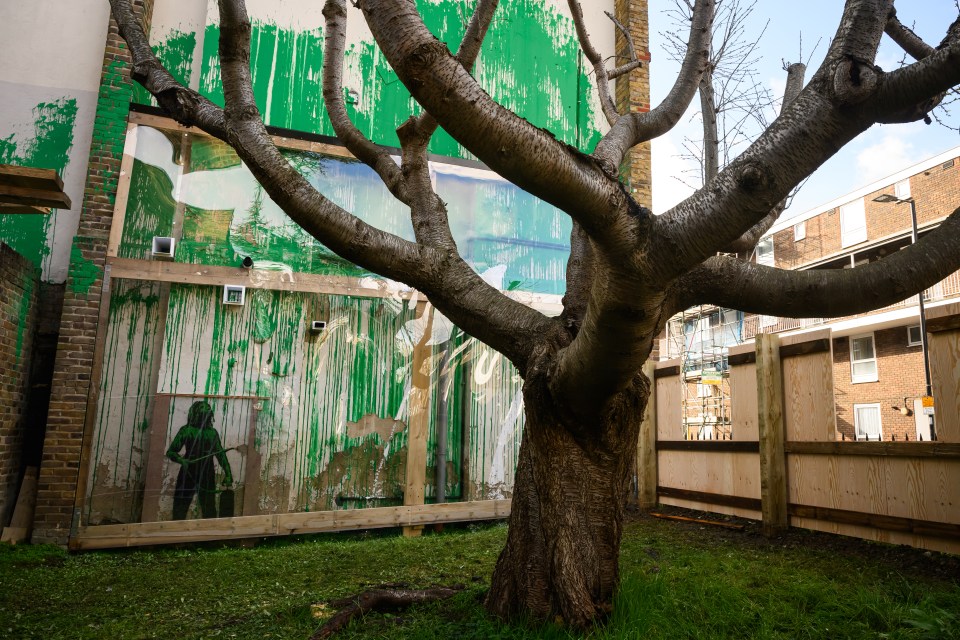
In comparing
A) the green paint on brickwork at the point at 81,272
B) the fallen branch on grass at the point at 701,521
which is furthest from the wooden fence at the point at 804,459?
the green paint on brickwork at the point at 81,272

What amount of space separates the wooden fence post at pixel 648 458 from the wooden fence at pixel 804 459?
1 centimetres

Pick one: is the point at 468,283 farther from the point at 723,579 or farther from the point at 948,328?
the point at 948,328

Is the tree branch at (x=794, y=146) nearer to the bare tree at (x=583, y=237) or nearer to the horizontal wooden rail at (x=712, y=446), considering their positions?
the bare tree at (x=583, y=237)

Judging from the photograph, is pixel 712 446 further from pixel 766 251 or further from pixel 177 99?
pixel 766 251

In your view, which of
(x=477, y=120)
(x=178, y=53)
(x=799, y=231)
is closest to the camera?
(x=477, y=120)

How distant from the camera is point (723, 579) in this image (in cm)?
444

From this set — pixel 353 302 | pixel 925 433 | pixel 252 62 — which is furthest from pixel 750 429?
pixel 925 433

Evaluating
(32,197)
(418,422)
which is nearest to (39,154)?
(32,197)

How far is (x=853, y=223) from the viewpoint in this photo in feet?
86.8

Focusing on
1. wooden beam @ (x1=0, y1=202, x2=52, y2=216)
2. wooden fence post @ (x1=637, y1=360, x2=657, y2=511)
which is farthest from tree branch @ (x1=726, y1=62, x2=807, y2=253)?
wooden beam @ (x1=0, y1=202, x2=52, y2=216)

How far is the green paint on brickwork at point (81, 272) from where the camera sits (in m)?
6.66

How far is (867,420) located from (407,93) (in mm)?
22913

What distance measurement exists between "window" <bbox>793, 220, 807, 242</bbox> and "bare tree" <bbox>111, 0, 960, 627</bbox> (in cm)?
2820

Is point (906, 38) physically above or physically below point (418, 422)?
above
